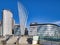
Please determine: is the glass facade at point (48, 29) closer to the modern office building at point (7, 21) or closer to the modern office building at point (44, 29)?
the modern office building at point (44, 29)

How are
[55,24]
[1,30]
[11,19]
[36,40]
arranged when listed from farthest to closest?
[55,24]
[11,19]
[1,30]
[36,40]

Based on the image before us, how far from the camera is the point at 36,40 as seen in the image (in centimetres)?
3525

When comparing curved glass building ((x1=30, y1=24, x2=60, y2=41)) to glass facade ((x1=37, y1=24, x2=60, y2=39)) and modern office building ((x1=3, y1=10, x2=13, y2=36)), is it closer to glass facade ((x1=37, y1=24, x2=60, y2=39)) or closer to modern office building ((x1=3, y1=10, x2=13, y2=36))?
glass facade ((x1=37, y1=24, x2=60, y2=39))

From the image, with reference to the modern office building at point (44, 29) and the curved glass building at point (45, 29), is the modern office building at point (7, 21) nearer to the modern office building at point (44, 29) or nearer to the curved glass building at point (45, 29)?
the modern office building at point (44, 29)

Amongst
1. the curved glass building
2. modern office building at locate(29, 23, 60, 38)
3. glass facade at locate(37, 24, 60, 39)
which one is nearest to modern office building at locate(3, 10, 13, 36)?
modern office building at locate(29, 23, 60, 38)

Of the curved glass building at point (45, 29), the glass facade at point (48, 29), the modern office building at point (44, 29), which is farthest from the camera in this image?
the curved glass building at point (45, 29)

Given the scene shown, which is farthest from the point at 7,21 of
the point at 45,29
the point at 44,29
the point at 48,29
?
the point at 48,29

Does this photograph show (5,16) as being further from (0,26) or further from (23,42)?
(23,42)

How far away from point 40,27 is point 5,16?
16551mm

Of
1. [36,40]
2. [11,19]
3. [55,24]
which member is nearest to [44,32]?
[55,24]

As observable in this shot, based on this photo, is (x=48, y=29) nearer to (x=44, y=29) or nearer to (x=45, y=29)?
(x=45, y=29)

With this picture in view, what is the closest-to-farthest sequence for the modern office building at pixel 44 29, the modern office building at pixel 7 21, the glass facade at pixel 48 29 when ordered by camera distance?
the modern office building at pixel 7 21
the modern office building at pixel 44 29
the glass facade at pixel 48 29

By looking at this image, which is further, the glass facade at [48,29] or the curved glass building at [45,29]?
the curved glass building at [45,29]

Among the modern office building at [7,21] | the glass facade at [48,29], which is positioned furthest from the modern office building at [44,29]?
the modern office building at [7,21]
